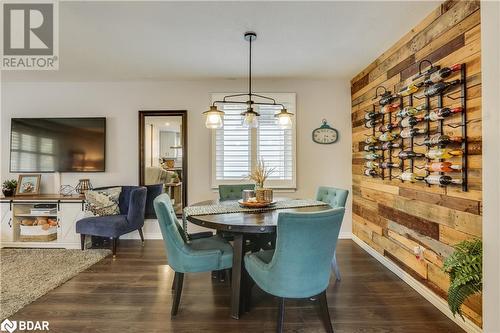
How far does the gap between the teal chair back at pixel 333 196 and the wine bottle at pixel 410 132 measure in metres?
0.78

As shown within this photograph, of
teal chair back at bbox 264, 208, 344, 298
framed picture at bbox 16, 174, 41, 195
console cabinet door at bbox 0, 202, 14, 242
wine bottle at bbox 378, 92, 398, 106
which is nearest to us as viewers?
teal chair back at bbox 264, 208, 344, 298

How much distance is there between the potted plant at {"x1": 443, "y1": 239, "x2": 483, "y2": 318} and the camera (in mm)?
→ 1490

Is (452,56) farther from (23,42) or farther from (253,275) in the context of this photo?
(23,42)

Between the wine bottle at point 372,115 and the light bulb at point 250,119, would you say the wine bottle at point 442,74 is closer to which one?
the wine bottle at point 372,115

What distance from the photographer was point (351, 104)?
4211 millimetres

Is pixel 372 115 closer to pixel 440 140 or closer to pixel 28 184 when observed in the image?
pixel 440 140

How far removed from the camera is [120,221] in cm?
354

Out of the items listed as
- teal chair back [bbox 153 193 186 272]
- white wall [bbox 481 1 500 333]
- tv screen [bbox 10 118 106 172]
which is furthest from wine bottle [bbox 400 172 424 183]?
tv screen [bbox 10 118 106 172]

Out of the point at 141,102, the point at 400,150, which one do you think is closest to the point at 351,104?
the point at 400,150

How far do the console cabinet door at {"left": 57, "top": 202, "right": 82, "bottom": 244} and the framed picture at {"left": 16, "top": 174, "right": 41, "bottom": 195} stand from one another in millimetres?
738

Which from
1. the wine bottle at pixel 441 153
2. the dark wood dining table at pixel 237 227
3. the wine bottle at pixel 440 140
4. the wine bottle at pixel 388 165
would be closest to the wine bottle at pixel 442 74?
the wine bottle at pixel 440 140

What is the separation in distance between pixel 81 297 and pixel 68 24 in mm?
2581

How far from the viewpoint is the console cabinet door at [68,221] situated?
375cm

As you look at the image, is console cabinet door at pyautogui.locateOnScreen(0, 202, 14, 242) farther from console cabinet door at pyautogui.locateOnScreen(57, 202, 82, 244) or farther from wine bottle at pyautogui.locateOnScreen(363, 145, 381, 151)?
wine bottle at pyautogui.locateOnScreen(363, 145, 381, 151)
